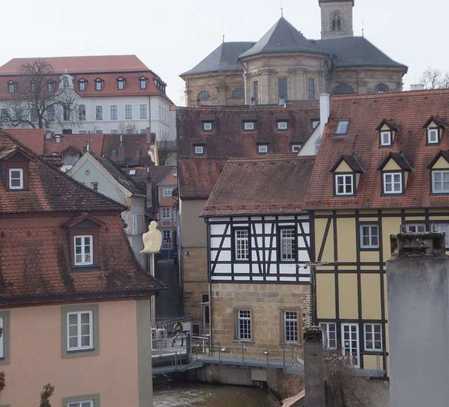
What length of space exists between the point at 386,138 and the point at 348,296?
5.34 metres

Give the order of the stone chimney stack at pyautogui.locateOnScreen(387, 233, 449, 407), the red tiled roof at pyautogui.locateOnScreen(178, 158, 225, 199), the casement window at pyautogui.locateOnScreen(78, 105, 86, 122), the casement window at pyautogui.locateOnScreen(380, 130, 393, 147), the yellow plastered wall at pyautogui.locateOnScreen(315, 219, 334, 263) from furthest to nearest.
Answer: the casement window at pyautogui.locateOnScreen(78, 105, 86, 122), the red tiled roof at pyautogui.locateOnScreen(178, 158, 225, 199), the casement window at pyautogui.locateOnScreen(380, 130, 393, 147), the yellow plastered wall at pyautogui.locateOnScreen(315, 219, 334, 263), the stone chimney stack at pyautogui.locateOnScreen(387, 233, 449, 407)

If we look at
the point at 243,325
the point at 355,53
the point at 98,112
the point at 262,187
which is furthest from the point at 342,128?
the point at 98,112

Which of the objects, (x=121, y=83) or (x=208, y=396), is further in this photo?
(x=121, y=83)

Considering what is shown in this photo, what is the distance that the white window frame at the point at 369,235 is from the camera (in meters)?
30.1

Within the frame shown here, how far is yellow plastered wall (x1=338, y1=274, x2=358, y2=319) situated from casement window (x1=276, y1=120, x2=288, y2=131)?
57.4 ft

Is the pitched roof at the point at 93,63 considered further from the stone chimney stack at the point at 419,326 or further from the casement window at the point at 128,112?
the stone chimney stack at the point at 419,326

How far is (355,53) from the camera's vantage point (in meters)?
79.8

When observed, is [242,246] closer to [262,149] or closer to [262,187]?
[262,187]

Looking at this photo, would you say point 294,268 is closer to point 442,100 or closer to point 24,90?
point 442,100

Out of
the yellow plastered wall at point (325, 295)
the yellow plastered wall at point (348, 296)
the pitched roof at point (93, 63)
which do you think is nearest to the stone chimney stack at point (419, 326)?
the yellow plastered wall at point (348, 296)

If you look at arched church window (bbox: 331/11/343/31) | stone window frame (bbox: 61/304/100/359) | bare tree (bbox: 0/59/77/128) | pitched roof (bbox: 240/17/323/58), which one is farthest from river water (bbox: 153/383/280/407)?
arched church window (bbox: 331/11/343/31)

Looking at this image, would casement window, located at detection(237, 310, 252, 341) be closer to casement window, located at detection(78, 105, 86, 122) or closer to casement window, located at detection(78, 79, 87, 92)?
casement window, located at detection(78, 105, 86, 122)

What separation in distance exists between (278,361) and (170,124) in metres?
77.6

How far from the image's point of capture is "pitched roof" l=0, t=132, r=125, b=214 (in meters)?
19.2
